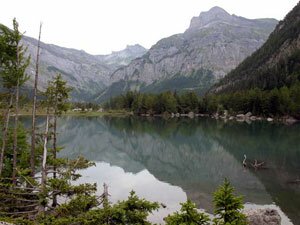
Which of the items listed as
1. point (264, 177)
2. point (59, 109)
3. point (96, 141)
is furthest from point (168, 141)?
point (59, 109)

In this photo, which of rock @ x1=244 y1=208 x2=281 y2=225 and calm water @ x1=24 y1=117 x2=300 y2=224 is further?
calm water @ x1=24 y1=117 x2=300 y2=224

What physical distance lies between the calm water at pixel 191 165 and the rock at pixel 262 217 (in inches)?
253

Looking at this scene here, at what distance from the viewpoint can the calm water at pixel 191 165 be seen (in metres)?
42.5

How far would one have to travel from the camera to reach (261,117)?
177000 millimetres

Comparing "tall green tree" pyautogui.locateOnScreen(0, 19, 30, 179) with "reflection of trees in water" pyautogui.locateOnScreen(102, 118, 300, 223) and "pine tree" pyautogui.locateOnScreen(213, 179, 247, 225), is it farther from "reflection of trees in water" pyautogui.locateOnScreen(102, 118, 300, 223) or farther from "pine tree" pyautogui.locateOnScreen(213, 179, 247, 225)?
"reflection of trees in water" pyautogui.locateOnScreen(102, 118, 300, 223)

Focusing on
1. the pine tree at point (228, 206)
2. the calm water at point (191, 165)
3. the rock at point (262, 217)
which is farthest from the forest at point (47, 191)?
the calm water at point (191, 165)

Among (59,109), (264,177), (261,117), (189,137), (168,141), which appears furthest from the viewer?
(261,117)

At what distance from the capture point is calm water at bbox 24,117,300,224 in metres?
42.5

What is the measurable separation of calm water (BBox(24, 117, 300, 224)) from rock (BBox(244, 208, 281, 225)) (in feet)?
21.1

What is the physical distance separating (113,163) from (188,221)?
56241 millimetres

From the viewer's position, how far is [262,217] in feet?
87.5

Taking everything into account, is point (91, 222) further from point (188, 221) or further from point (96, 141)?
point (96, 141)

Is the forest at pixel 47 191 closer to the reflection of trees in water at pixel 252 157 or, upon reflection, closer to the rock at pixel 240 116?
the reflection of trees in water at pixel 252 157

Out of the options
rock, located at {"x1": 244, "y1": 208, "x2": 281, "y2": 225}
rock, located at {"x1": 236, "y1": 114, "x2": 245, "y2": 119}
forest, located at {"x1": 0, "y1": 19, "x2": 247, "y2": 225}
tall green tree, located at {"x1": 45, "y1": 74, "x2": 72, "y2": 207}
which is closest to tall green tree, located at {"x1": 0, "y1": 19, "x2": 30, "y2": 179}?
forest, located at {"x1": 0, "y1": 19, "x2": 247, "y2": 225}
